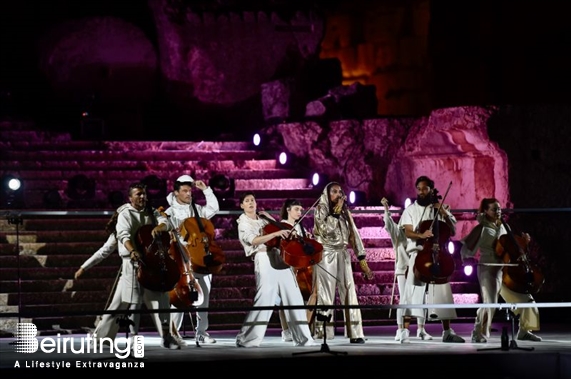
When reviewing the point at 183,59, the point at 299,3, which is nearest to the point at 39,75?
the point at 183,59

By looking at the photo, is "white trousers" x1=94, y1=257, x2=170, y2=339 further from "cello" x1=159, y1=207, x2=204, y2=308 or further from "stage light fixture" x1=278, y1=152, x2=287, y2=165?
"stage light fixture" x1=278, y1=152, x2=287, y2=165

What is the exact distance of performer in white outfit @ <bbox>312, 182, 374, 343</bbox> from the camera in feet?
52.3

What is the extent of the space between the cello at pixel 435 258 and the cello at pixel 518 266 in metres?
0.55

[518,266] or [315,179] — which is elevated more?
[315,179]

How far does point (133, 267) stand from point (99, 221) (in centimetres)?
364

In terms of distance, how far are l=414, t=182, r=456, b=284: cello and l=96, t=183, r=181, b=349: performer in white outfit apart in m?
2.55

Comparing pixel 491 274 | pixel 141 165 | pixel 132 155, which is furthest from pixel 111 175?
pixel 491 274

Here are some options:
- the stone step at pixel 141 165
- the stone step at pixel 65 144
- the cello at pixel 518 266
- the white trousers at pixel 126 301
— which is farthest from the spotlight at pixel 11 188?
the cello at pixel 518 266

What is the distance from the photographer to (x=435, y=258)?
1570 centimetres

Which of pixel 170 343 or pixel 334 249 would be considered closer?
pixel 170 343

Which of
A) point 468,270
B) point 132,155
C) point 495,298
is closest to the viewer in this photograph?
point 495,298

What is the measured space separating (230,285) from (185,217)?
84.1 inches

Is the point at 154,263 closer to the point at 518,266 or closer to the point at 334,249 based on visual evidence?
the point at 334,249

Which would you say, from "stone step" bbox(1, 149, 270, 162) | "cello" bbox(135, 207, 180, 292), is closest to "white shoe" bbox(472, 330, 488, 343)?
"cello" bbox(135, 207, 180, 292)
